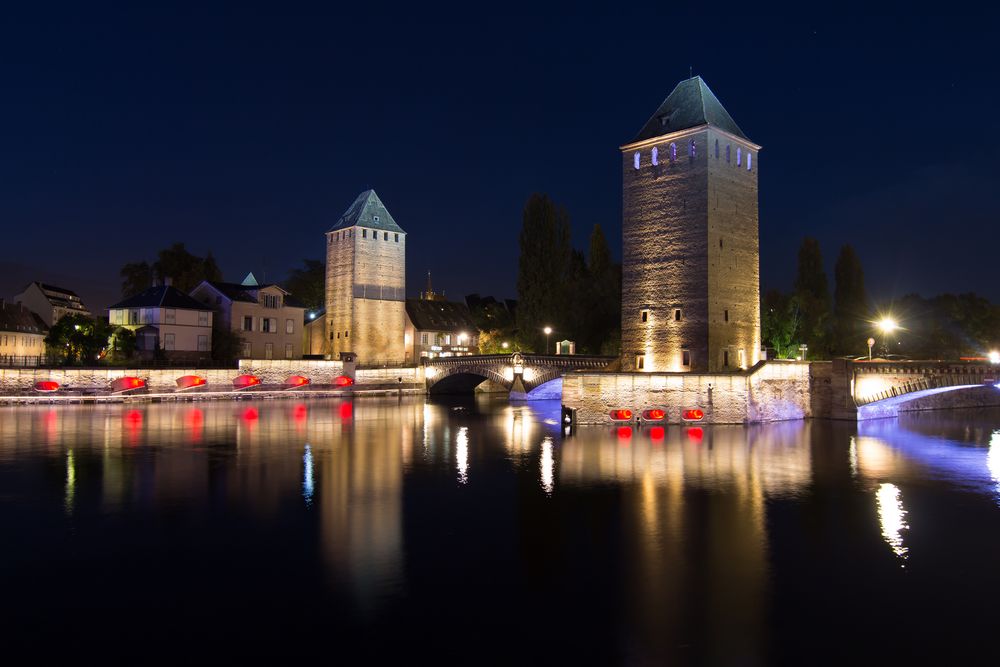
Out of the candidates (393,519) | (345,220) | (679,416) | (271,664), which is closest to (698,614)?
(271,664)

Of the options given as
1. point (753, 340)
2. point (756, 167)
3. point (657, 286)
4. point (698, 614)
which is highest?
point (756, 167)

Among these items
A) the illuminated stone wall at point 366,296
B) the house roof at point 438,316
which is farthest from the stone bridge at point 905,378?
the house roof at point 438,316

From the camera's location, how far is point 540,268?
55000mm

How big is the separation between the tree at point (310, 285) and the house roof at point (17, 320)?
25724 mm

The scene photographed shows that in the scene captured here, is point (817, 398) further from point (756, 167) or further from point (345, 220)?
point (345, 220)

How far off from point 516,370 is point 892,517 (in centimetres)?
3011

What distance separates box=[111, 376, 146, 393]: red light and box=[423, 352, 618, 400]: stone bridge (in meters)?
20.4

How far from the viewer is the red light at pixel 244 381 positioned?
161 feet

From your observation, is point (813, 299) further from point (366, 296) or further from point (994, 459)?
point (366, 296)

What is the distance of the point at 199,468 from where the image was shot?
20141mm

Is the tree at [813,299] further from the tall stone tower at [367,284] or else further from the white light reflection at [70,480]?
the white light reflection at [70,480]

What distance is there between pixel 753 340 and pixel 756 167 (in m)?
8.77

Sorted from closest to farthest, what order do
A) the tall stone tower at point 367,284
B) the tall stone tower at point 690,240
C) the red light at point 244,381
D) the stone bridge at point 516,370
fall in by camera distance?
the tall stone tower at point 690,240, the stone bridge at point 516,370, the red light at point 244,381, the tall stone tower at point 367,284

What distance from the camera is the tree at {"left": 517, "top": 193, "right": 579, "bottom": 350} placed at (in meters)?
54.5
